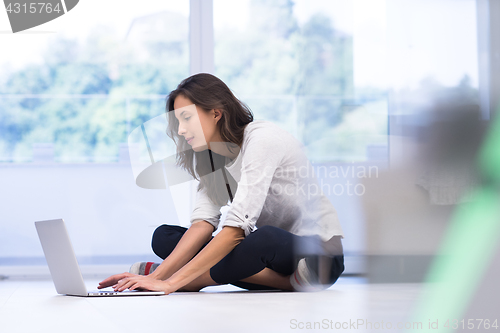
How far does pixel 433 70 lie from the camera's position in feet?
3.31

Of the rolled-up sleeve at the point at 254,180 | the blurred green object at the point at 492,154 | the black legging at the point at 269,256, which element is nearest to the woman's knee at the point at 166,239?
the black legging at the point at 269,256

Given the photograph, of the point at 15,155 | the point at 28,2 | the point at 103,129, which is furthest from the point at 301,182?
the point at 28,2

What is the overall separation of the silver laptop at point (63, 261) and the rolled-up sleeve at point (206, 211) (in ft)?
0.99

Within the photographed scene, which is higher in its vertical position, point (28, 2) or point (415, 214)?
point (28, 2)

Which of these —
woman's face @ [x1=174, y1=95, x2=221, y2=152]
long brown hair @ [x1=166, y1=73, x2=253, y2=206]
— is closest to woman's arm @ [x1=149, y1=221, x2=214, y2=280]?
long brown hair @ [x1=166, y1=73, x2=253, y2=206]

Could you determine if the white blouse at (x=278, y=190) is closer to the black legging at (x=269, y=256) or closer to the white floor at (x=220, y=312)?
the black legging at (x=269, y=256)

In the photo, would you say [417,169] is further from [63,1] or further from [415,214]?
[63,1]

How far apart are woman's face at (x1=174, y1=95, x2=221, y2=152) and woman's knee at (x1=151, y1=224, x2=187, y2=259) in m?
0.28

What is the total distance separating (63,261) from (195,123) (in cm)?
51

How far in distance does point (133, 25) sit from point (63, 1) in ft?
1.15

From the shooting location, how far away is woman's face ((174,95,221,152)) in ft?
4.49

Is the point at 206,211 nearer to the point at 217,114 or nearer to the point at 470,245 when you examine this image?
the point at 217,114

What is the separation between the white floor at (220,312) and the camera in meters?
0.77

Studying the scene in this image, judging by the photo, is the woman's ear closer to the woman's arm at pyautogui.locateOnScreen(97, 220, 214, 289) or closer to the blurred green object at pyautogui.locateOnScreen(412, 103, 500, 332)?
the woman's arm at pyautogui.locateOnScreen(97, 220, 214, 289)
